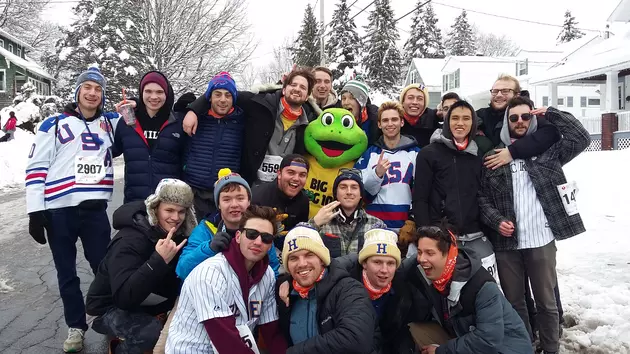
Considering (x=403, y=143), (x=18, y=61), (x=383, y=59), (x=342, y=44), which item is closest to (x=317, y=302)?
(x=403, y=143)

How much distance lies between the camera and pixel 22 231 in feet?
28.0

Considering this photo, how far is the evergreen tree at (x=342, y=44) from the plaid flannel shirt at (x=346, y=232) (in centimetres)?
3135

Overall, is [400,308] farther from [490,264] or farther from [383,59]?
[383,59]

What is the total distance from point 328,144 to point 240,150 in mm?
859

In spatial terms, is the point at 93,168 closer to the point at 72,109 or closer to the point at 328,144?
the point at 72,109

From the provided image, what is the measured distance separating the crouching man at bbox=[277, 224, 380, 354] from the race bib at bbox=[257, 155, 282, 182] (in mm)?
1389

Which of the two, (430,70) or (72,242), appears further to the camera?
(430,70)

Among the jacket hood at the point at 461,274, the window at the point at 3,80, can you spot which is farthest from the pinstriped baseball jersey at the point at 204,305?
the window at the point at 3,80

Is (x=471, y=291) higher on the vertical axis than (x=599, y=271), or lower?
higher

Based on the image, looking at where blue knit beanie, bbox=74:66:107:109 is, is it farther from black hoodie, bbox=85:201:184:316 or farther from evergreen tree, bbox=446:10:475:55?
evergreen tree, bbox=446:10:475:55

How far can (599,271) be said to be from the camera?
571 cm

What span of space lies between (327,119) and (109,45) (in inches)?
1095

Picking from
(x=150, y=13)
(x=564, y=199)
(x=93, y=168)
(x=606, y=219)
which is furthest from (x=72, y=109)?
(x=150, y=13)

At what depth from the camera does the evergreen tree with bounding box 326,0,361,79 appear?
35.3m
